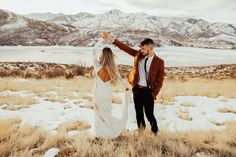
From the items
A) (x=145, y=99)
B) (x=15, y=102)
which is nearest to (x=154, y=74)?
(x=145, y=99)

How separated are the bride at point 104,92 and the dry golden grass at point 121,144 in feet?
0.59

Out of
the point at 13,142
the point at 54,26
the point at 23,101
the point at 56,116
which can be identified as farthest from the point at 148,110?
the point at 54,26

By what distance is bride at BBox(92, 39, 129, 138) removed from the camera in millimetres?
5246

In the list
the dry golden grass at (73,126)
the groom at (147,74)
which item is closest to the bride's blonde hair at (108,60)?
the groom at (147,74)

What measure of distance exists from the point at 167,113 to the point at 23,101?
3992 mm

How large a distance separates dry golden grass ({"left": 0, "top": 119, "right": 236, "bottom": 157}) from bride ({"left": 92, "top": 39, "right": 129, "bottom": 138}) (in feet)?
0.59

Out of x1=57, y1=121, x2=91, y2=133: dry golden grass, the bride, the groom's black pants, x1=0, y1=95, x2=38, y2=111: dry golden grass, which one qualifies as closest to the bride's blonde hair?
the bride

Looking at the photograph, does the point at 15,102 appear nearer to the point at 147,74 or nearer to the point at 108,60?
the point at 108,60

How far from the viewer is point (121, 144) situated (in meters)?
5.16

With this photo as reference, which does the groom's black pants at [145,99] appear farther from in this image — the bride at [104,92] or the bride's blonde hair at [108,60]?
the bride's blonde hair at [108,60]

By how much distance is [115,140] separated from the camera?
5422 mm

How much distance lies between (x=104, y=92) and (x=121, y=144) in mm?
917

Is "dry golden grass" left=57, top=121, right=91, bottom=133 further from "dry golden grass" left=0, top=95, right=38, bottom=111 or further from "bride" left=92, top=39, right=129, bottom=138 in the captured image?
"dry golden grass" left=0, top=95, right=38, bottom=111

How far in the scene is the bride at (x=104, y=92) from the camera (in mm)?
5246
